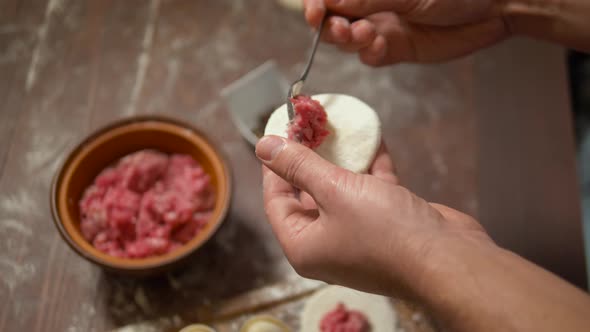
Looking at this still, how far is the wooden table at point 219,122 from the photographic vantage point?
4.23 ft

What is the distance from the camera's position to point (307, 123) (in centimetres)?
104

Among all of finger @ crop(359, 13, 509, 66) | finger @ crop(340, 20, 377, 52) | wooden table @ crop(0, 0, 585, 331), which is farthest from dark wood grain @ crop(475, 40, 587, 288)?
finger @ crop(340, 20, 377, 52)

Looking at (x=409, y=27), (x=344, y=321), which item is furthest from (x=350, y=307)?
(x=409, y=27)

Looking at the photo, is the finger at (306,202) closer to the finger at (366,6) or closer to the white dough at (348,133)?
the white dough at (348,133)

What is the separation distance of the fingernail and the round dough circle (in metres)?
0.51

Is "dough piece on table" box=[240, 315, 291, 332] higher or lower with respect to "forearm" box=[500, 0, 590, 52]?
lower

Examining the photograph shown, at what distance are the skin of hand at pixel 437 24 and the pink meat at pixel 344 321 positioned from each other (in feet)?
2.44

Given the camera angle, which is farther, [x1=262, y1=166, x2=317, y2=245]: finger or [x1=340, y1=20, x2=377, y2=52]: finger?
[x1=340, y1=20, x2=377, y2=52]: finger

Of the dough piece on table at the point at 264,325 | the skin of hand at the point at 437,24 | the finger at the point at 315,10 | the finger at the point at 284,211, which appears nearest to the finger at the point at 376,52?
the skin of hand at the point at 437,24

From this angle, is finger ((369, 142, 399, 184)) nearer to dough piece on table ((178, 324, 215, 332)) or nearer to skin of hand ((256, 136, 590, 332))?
skin of hand ((256, 136, 590, 332))

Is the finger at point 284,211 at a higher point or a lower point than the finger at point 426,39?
lower

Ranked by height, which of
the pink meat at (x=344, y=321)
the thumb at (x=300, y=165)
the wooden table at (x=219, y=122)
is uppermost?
the thumb at (x=300, y=165)

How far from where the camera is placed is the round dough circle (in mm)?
A: 1233

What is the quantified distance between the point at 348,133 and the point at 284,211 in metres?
0.25
